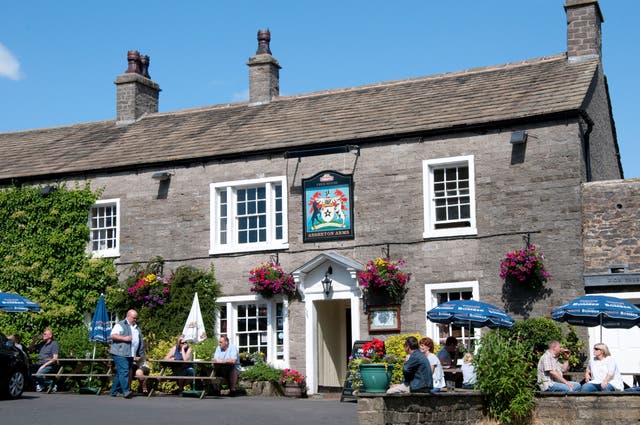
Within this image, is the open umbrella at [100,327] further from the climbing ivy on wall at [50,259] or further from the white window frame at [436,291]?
the white window frame at [436,291]

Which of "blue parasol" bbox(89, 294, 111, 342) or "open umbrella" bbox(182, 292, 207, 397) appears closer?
"open umbrella" bbox(182, 292, 207, 397)

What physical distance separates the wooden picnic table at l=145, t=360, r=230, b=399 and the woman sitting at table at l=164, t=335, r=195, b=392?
85 millimetres

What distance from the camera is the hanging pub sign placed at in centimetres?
2333

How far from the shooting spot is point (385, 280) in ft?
Result: 72.4

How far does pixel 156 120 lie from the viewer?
29094 millimetres

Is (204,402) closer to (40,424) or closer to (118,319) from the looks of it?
(40,424)

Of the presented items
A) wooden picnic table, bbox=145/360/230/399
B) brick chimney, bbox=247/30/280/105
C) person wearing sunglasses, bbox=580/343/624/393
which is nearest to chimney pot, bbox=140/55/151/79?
brick chimney, bbox=247/30/280/105

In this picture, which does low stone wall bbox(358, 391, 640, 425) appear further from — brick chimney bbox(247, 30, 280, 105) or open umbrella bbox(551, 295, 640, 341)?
brick chimney bbox(247, 30, 280, 105)

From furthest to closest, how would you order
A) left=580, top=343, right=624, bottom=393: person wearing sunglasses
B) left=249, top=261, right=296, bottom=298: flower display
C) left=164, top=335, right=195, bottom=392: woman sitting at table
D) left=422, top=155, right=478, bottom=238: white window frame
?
left=249, top=261, right=296, bottom=298: flower display < left=422, top=155, right=478, bottom=238: white window frame < left=164, top=335, right=195, bottom=392: woman sitting at table < left=580, top=343, right=624, bottom=393: person wearing sunglasses

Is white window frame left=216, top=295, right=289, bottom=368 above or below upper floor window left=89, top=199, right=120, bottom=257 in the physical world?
below

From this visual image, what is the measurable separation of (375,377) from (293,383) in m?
6.79

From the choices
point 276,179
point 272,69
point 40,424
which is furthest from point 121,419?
point 272,69

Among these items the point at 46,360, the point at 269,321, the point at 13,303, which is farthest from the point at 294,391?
the point at 13,303

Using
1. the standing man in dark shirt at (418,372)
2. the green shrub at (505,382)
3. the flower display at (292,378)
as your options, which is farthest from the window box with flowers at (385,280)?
the standing man in dark shirt at (418,372)
